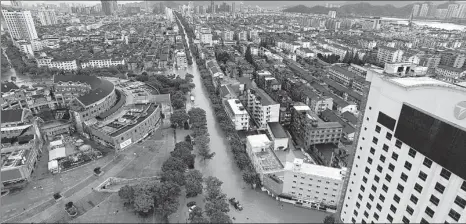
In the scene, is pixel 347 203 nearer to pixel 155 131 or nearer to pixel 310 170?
pixel 310 170

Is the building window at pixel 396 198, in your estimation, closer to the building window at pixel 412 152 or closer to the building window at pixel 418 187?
the building window at pixel 418 187

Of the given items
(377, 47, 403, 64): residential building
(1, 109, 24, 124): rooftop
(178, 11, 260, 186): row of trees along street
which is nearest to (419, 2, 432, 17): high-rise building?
(377, 47, 403, 64): residential building

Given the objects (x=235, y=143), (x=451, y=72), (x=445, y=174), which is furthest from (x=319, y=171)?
(x=451, y=72)

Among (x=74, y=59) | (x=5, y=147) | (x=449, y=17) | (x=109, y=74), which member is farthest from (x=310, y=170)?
(x=449, y=17)

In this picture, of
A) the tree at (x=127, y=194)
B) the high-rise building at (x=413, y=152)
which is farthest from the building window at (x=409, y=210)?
the tree at (x=127, y=194)

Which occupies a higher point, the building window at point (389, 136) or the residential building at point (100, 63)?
the building window at point (389, 136)

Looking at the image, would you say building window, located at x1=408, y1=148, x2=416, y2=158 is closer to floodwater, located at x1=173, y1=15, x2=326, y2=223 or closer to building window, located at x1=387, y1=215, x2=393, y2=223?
building window, located at x1=387, y1=215, x2=393, y2=223
